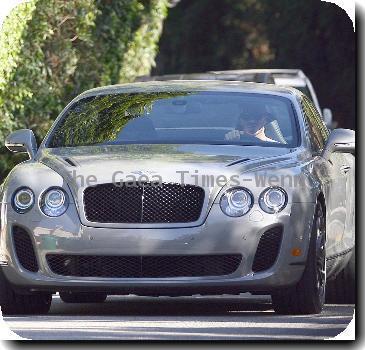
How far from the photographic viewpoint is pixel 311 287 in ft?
31.9

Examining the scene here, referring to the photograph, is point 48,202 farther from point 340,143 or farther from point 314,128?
point 314,128

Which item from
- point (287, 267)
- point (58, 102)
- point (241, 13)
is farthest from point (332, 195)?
point (241, 13)

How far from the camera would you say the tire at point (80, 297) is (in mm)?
11320

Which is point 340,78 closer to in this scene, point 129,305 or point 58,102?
point 58,102

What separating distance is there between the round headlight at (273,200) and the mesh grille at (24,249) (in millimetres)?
1424

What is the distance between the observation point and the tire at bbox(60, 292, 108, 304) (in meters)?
11.3

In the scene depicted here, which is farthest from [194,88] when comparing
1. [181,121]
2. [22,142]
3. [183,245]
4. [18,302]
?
[18,302]

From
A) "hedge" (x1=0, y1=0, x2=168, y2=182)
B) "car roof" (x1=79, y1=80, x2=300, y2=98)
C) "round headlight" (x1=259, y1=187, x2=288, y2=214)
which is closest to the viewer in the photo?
"round headlight" (x1=259, y1=187, x2=288, y2=214)

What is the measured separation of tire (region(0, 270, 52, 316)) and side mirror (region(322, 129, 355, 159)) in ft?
7.03

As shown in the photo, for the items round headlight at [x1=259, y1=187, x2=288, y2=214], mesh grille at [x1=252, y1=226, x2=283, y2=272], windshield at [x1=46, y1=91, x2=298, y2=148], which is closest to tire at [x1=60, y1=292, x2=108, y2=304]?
windshield at [x1=46, y1=91, x2=298, y2=148]

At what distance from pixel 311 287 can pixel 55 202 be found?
1.63 m

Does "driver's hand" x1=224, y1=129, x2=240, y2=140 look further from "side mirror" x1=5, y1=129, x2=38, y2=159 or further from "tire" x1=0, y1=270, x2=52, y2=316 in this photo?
"tire" x1=0, y1=270, x2=52, y2=316

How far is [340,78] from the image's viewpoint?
33312mm

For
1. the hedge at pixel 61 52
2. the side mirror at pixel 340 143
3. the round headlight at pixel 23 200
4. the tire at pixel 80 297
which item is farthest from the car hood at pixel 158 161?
the hedge at pixel 61 52
